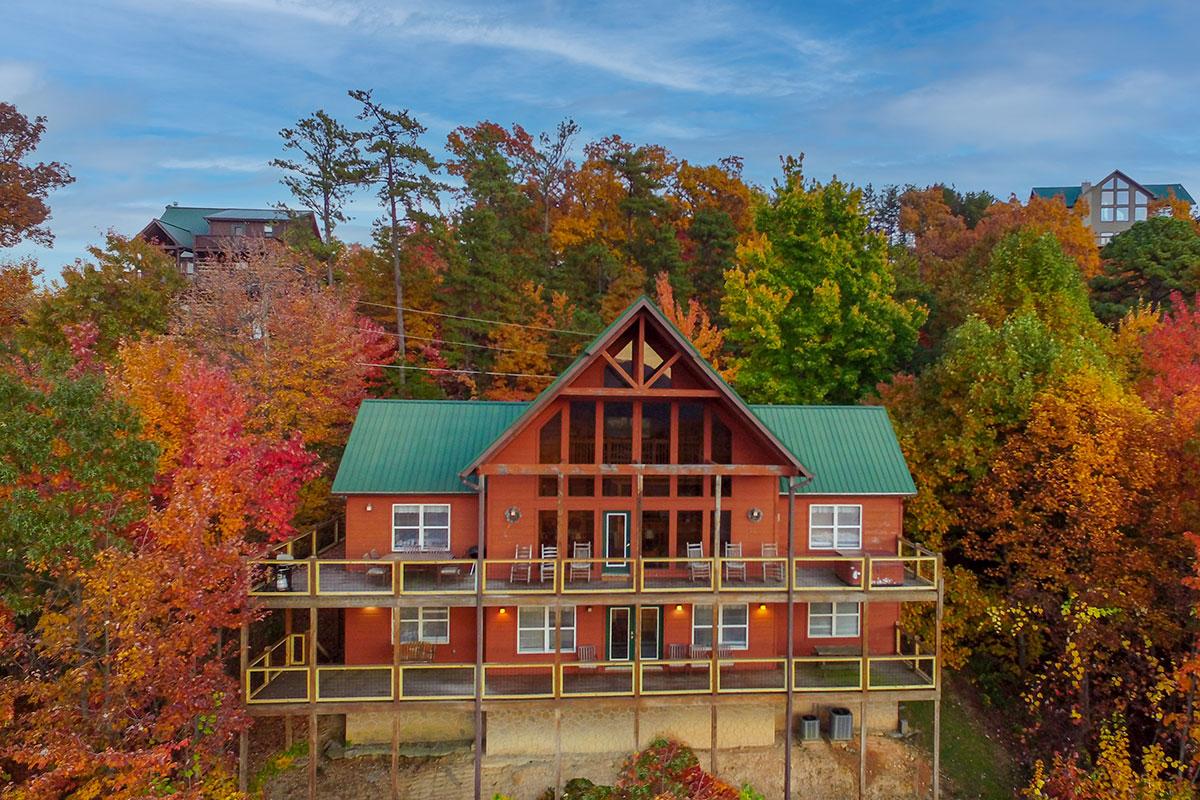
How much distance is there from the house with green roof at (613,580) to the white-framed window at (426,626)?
0.06m

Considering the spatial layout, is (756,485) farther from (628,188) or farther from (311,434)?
(628,188)

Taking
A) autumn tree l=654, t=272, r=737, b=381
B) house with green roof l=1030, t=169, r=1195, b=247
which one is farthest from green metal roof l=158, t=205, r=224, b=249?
house with green roof l=1030, t=169, r=1195, b=247

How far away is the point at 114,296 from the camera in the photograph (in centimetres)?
2761

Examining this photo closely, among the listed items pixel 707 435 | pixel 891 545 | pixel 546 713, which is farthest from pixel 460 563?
pixel 891 545

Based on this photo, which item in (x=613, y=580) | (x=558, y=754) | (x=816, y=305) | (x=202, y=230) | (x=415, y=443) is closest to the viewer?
(x=558, y=754)

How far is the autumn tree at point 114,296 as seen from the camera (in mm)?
26375

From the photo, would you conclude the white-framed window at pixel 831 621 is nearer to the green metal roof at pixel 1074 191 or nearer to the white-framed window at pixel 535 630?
the white-framed window at pixel 535 630

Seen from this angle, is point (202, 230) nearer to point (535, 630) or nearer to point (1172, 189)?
point (535, 630)

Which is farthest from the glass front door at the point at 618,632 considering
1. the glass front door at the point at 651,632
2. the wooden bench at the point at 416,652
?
the wooden bench at the point at 416,652

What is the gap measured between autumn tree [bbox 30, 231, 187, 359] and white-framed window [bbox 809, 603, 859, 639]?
1044 inches

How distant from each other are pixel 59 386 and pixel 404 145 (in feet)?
75.0

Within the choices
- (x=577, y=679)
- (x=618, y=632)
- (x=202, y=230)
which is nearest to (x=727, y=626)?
(x=618, y=632)

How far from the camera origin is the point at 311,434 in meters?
24.7

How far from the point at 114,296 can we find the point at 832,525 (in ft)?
97.8
